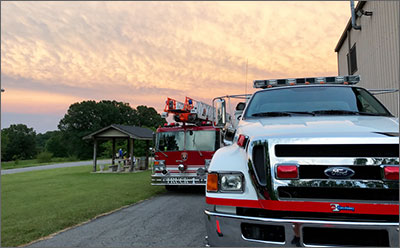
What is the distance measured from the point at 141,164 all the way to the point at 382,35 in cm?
1815

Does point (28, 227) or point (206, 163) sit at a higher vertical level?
point (206, 163)

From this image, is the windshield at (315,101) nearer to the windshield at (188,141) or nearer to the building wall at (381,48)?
the building wall at (381,48)

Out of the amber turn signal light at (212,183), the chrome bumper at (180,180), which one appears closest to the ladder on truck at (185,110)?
the chrome bumper at (180,180)

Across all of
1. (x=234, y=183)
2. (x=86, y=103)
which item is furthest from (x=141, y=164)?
(x=86, y=103)

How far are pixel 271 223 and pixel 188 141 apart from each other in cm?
788

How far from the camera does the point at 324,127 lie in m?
2.67

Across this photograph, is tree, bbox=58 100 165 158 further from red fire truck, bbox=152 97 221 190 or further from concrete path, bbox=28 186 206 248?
concrete path, bbox=28 186 206 248

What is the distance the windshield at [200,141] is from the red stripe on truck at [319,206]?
24.2ft

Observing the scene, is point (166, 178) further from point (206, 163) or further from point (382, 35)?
point (382, 35)

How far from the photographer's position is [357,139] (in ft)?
7.77

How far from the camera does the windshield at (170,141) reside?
10.2 metres

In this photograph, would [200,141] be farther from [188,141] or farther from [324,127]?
[324,127]

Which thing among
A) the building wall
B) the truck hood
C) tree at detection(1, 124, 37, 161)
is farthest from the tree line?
the truck hood

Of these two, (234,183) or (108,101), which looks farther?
(108,101)
